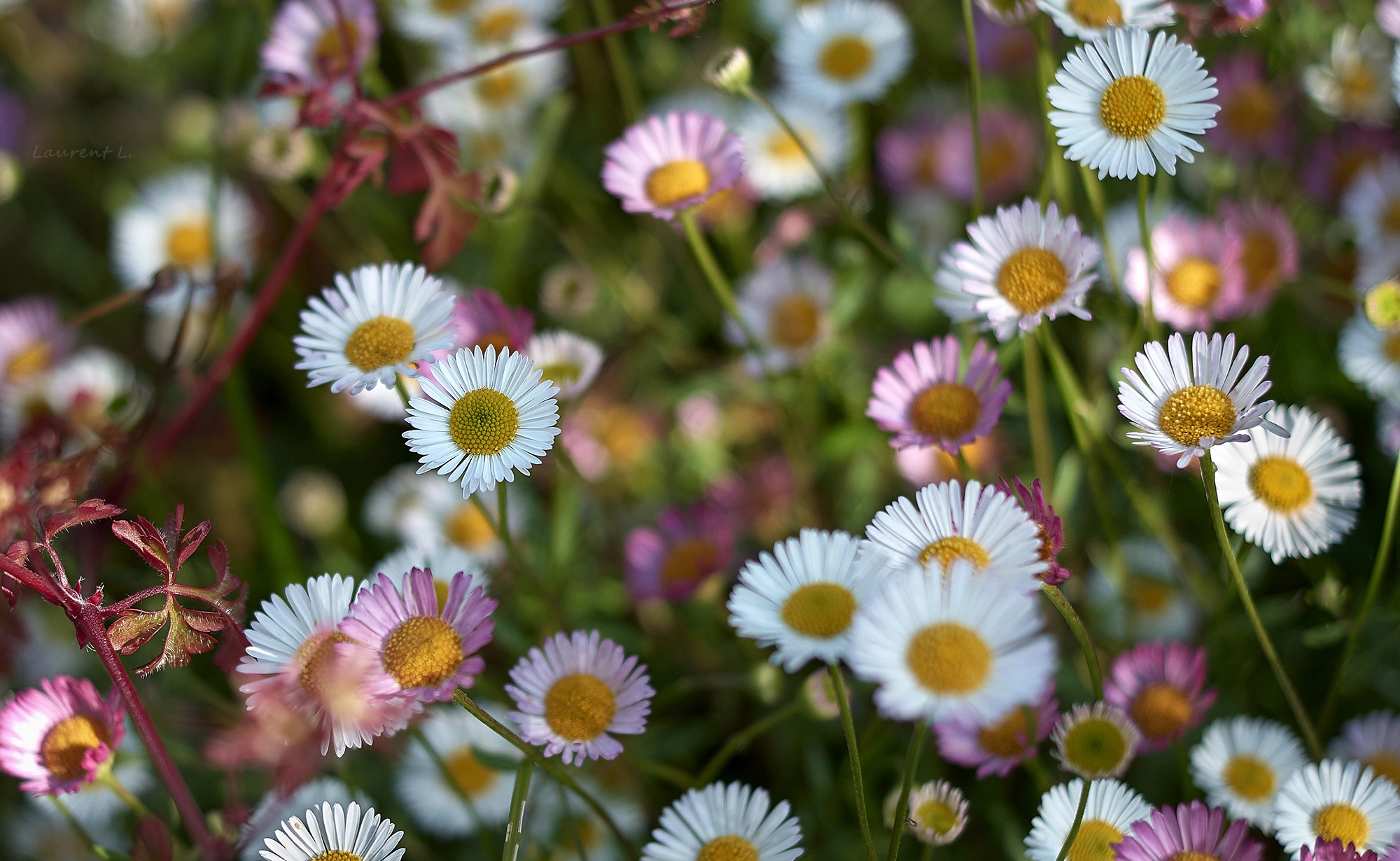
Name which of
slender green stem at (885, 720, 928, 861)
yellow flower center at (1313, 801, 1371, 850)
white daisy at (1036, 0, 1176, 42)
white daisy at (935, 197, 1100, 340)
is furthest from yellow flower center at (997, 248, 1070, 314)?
yellow flower center at (1313, 801, 1371, 850)

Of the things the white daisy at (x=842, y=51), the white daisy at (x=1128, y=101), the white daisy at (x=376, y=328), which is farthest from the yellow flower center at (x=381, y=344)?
the white daisy at (x=842, y=51)

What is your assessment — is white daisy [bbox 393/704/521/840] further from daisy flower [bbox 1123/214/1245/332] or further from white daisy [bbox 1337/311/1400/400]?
white daisy [bbox 1337/311/1400/400]

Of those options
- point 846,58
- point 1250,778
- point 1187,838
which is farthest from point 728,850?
point 846,58

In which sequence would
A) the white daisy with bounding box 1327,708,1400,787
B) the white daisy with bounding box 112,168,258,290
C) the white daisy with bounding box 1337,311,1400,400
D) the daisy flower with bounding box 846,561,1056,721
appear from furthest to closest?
1. the white daisy with bounding box 112,168,258,290
2. the white daisy with bounding box 1337,311,1400,400
3. the white daisy with bounding box 1327,708,1400,787
4. the daisy flower with bounding box 846,561,1056,721

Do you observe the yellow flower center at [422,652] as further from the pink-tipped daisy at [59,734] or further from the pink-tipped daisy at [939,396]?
the pink-tipped daisy at [939,396]

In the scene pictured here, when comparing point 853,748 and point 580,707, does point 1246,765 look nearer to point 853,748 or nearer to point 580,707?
point 853,748

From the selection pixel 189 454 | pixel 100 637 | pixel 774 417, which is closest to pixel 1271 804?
pixel 774 417
